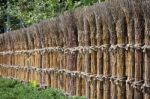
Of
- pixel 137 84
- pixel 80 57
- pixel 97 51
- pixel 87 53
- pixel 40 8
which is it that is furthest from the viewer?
pixel 40 8

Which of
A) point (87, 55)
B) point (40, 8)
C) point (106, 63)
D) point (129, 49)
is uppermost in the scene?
point (40, 8)

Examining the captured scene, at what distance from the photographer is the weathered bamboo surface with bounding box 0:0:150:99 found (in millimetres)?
7309

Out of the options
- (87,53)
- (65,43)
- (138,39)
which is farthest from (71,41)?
(138,39)

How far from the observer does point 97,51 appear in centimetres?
907

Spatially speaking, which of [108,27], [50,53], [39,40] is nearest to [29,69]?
[39,40]

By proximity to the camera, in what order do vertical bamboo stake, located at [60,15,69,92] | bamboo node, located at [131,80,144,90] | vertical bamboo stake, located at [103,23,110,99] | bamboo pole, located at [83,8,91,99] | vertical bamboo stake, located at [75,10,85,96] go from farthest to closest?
vertical bamboo stake, located at [60,15,69,92]
vertical bamboo stake, located at [75,10,85,96]
bamboo pole, located at [83,8,91,99]
vertical bamboo stake, located at [103,23,110,99]
bamboo node, located at [131,80,144,90]

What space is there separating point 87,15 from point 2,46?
10850 millimetres

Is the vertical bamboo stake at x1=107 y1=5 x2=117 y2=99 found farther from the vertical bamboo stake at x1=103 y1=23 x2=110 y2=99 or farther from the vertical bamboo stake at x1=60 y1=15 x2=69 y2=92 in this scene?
the vertical bamboo stake at x1=60 y1=15 x2=69 y2=92

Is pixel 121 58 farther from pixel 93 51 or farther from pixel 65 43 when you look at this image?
pixel 65 43

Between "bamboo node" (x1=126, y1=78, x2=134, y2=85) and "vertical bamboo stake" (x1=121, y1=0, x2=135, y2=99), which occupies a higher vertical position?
"vertical bamboo stake" (x1=121, y1=0, x2=135, y2=99)

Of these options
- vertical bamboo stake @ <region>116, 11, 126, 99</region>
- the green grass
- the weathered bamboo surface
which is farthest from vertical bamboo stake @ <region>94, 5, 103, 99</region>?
the green grass

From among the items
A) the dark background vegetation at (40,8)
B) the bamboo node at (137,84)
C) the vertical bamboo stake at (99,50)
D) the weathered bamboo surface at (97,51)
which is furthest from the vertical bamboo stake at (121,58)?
the dark background vegetation at (40,8)

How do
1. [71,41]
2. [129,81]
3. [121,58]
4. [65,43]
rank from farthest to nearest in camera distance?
[65,43]
[71,41]
[121,58]
[129,81]

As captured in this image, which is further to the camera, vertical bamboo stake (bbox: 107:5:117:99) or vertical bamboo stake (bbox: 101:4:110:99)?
vertical bamboo stake (bbox: 101:4:110:99)
